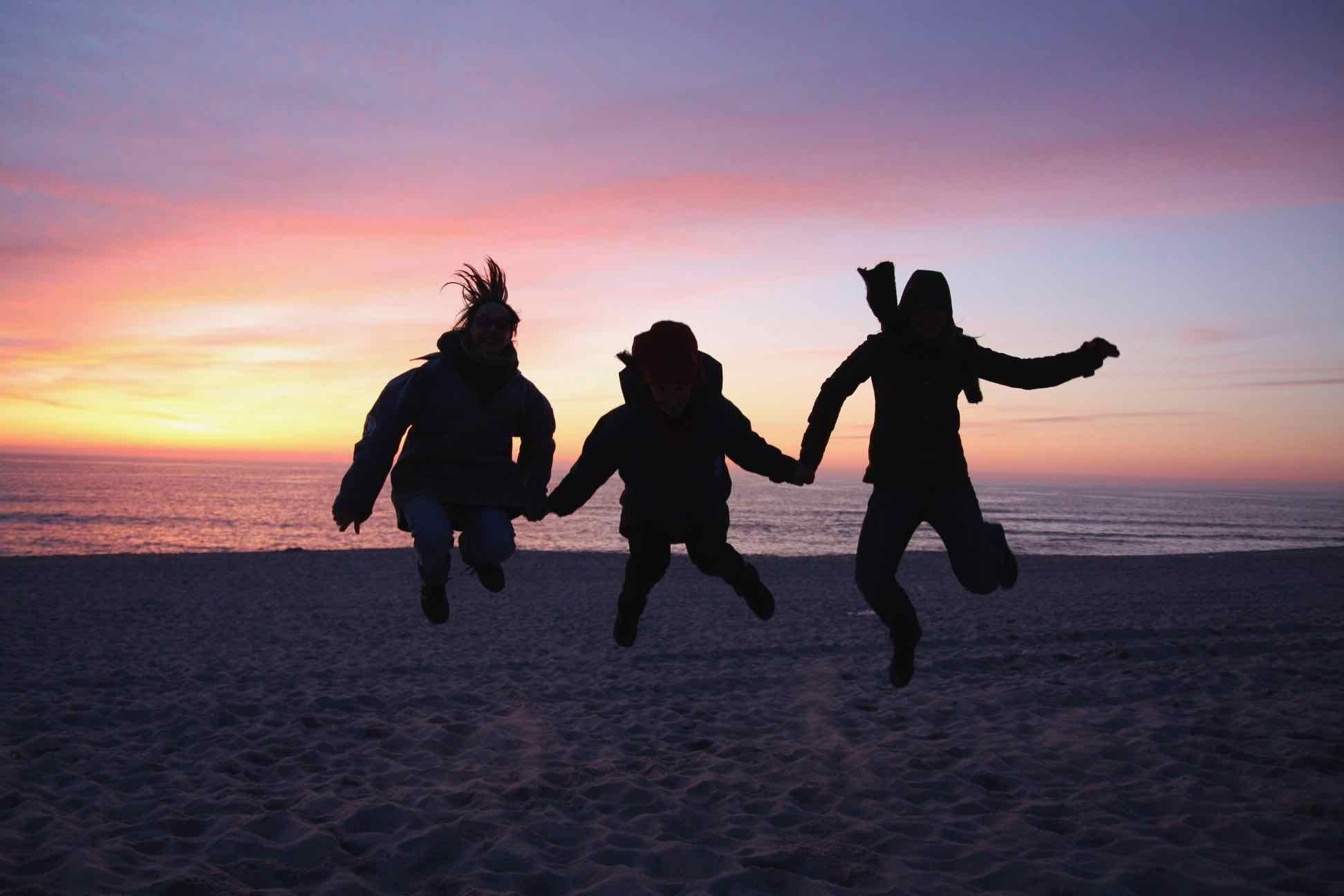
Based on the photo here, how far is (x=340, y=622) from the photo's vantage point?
1817cm

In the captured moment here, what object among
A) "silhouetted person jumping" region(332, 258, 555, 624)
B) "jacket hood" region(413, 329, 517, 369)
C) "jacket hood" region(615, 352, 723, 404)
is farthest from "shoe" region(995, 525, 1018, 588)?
"jacket hood" region(413, 329, 517, 369)

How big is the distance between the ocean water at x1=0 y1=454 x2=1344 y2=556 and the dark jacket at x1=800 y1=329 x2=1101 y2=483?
35.7 meters

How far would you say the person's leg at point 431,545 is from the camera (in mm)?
5352

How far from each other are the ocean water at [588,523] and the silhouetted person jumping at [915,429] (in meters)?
35.6

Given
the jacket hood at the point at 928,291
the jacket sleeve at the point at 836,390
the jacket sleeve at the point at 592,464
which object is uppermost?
the jacket hood at the point at 928,291

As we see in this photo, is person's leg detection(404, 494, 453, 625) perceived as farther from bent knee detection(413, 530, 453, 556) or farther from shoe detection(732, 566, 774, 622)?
shoe detection(732, 566, 774, 622)

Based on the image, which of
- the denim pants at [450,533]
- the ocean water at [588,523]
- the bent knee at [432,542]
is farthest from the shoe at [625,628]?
the ocean water at [588,523]

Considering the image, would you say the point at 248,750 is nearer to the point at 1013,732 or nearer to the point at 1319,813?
the point at 1013,732

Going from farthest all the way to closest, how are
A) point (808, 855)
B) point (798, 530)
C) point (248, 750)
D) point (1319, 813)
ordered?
point (798, 530)
point (248, 750)
point (1319, 813)
point (808, 855)

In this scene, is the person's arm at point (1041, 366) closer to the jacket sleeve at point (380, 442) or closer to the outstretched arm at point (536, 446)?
the outstretched arm at point (536, 446)

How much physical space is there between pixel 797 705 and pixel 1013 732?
8.70 ft

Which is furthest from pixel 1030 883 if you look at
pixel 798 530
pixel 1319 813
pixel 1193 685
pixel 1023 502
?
pixel 1023 502

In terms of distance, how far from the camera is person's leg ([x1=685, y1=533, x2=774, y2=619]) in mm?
5605

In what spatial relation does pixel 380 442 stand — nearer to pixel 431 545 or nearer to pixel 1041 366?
pixel 431 545
